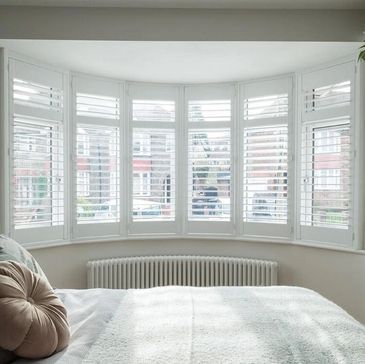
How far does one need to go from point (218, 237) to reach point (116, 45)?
2.03m

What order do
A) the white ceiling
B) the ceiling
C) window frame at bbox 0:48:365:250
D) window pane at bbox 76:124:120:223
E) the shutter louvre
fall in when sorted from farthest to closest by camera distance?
window pane at bbox 76:124:120:223 → the shutter louvre → window frame at bbox 0:48:365:250 → the white ceiling → the ceiling

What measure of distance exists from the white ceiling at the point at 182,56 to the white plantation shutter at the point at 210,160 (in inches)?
10.9

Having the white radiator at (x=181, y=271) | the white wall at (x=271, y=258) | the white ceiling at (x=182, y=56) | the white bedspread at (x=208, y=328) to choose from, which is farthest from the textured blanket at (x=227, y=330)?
the white ceiling at (x=182, y=56)

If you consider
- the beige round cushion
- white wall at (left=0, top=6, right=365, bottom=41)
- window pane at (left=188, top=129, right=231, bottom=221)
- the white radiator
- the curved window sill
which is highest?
white wall at (left=0, top=6, right=365, bottom=41)

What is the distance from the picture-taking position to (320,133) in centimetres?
328

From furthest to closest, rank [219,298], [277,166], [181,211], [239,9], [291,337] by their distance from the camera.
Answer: [181,211], [277,166], [239,9], [219,298], [291,337]

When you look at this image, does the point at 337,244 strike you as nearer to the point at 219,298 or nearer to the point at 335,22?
the point at 219,298

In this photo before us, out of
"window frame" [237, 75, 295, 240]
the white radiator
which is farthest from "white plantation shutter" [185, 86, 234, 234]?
the white radiator

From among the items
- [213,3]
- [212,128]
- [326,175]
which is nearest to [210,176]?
[212,128]

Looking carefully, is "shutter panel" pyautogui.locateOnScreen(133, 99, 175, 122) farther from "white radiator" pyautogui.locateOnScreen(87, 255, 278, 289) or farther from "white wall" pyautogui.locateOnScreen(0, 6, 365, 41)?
"white radiator" pyautogui.locateOnScreen(87, 255, 278, 289)

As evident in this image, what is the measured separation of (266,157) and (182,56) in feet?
4.21

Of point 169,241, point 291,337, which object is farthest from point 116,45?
point 291,337

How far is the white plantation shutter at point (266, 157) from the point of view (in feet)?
11.4

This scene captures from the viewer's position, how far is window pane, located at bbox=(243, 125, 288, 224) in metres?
→ 3.47
